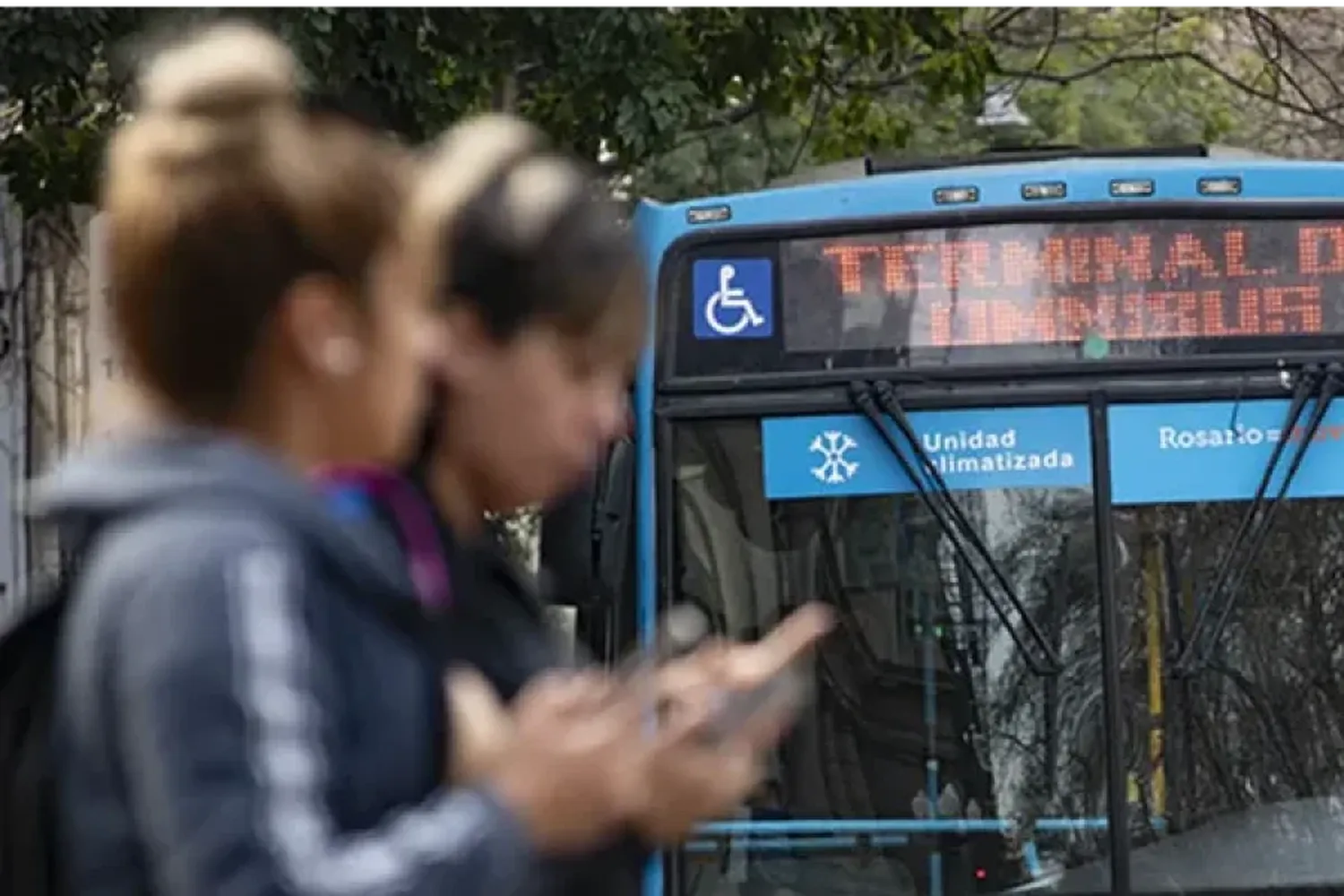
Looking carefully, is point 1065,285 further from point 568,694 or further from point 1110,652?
point 568,694

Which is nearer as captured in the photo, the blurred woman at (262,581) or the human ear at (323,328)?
the blurred woman at (262,581)

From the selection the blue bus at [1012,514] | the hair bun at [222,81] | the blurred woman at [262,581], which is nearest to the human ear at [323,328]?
the blurred woman at [262,581]

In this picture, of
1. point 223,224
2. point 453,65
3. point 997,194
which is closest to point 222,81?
point 223,224

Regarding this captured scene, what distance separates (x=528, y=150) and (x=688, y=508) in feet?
13.2

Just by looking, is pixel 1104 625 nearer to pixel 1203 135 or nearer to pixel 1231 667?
pixel 1231 667

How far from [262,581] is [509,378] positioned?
273mm

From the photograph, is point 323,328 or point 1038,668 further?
point 1038,668

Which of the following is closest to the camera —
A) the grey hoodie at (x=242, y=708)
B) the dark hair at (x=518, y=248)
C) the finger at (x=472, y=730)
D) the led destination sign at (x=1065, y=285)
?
the grey hoodie at (x=242, y=708)

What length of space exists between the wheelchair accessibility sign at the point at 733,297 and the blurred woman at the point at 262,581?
4.11 metres

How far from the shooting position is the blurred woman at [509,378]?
1551mm

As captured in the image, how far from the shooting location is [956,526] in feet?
17.8

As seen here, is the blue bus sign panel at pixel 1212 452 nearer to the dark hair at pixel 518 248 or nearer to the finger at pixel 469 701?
the dark hair at pixel 518 248

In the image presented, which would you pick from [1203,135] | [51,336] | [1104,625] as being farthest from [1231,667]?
[1203,135]

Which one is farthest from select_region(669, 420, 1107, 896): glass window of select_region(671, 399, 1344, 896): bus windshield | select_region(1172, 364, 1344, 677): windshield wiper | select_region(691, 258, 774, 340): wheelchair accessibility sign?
select_region(691, 258, 774, 340): wheelchair accessibility sign
